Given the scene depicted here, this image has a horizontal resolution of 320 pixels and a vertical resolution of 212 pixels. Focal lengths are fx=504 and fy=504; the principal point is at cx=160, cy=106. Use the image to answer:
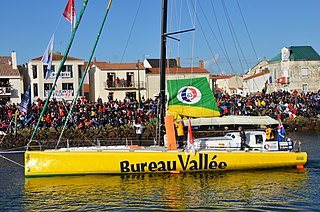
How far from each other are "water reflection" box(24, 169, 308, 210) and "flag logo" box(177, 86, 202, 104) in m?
3.92

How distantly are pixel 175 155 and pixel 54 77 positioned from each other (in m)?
50.3

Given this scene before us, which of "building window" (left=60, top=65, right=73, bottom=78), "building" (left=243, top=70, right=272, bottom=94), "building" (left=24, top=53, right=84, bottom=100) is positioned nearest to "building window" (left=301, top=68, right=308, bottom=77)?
"building" (left=243, top=70, right=272, bottom=94)

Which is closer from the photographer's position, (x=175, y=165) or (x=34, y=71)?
(x=175, y=165)

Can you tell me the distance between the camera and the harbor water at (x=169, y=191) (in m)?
20.1

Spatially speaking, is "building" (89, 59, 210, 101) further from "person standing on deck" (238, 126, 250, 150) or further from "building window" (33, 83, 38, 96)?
"person standing on deck" (238, 126, 250, 150)

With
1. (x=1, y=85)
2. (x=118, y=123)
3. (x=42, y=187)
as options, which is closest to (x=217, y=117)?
(x=42, y=187)

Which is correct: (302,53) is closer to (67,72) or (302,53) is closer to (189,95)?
(67,72)

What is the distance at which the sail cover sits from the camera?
26.7 m

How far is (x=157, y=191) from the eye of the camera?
22.5 metres

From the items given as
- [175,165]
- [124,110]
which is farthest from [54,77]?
[175,165]

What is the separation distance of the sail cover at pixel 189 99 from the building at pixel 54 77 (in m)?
45.3

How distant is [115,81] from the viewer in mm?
76250

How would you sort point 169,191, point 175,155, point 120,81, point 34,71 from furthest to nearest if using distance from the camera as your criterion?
point 120,81
point 34,71
point 175,155
point 169,191

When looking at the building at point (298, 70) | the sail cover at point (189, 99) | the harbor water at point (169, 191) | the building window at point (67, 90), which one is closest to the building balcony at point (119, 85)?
the building window at point (67, 90)
